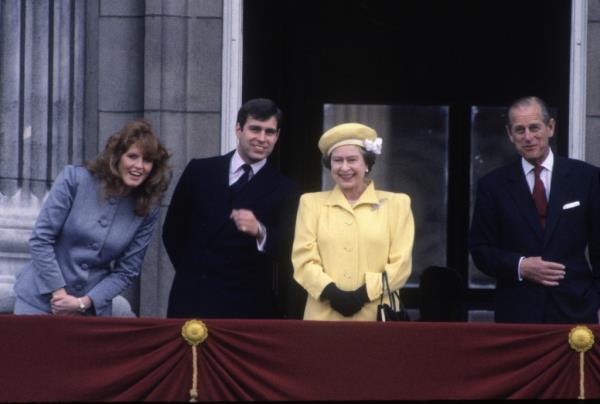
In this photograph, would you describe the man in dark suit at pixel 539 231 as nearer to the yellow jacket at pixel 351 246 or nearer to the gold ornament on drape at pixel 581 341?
the yellow jacket at pixel 351 246

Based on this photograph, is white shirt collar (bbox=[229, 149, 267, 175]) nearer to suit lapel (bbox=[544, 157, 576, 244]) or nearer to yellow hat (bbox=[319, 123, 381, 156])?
yellow hat (bbox=[319, 123, 381, 156])

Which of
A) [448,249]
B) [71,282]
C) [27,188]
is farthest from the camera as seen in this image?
[448,249]

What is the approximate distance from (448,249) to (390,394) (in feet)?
19.6

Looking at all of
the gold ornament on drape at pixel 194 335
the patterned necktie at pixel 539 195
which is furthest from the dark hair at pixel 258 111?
the patterned necktie at pixel 539 195

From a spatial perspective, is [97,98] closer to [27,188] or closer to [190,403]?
[27,188]

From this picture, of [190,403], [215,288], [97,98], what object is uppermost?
[97,98]

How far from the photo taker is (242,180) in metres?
9.50

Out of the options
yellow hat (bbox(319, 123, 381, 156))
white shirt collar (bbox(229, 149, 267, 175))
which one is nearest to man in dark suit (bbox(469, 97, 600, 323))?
yellow hat (bbox(319, 123, 381, 156))

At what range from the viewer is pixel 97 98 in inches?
474

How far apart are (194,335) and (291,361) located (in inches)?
21.5

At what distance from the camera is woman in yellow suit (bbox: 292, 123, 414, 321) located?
29.4ft

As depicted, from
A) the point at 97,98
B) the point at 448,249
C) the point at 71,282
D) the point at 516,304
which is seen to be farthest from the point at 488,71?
the point at 71,282

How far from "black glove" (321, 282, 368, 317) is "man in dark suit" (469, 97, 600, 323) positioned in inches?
36.8

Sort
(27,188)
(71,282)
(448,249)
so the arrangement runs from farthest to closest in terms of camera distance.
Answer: (448,249)
(27,188)
(71,282)
